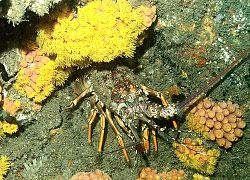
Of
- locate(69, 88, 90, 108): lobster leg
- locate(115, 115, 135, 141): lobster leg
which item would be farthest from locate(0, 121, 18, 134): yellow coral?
locate(115, 115, 135, 141): lobster leg

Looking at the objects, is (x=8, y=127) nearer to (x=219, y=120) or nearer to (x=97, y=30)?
(x=97, y=30)

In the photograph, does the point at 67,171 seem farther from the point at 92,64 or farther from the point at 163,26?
the point at 163,26

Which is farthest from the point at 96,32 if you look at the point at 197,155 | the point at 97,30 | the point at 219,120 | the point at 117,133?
the point at 197,155

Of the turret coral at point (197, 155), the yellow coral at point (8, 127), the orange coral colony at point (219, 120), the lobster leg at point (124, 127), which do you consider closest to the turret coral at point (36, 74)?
the yellow coral at point (8, 127)

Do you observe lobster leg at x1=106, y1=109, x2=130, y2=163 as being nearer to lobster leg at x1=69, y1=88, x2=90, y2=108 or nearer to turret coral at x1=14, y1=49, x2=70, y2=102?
lobster leg at x1=69, y1=88, x2=90, y2=108

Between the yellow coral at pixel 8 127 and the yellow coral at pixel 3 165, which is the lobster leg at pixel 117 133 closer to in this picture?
the yellow coral at pixel 8 127
